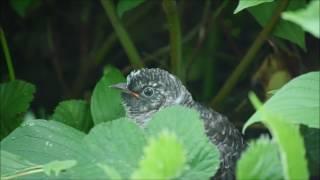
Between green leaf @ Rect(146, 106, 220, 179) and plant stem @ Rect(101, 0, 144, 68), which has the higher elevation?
plant stem @ Rect(101, 0, 144, 68)

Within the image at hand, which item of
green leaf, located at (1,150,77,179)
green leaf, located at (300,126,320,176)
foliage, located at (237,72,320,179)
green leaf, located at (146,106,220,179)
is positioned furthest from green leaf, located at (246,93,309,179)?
green leaf, located at (300,126,320,176)

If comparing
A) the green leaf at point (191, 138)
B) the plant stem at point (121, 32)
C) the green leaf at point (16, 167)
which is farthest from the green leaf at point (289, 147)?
the plant stem at point (121, 32)

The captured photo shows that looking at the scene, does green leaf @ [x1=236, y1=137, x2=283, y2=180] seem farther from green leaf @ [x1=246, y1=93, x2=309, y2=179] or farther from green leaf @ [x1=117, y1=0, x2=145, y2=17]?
green leaf @ [x1=117, y1=0, x2=145, y2=17]

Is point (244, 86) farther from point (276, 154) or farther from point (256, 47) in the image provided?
point (276, 154)

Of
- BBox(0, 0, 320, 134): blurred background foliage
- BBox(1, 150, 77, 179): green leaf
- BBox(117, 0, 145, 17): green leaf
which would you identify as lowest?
BBox(1, 150, 77, 179): green leaf

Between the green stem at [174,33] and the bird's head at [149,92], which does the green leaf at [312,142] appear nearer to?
the bird's head at [149,92]

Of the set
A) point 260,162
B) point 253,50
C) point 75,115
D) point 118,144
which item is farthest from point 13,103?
point 260,162
